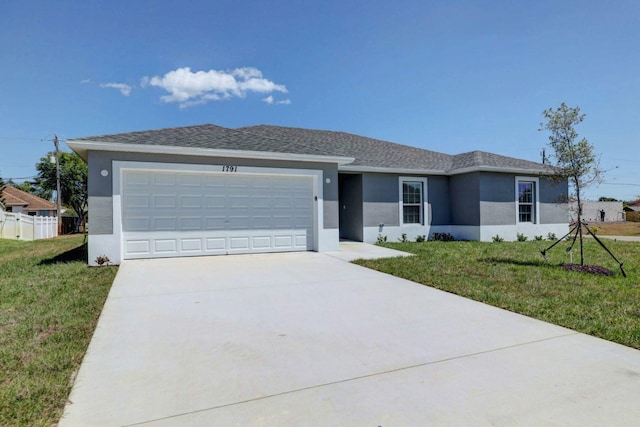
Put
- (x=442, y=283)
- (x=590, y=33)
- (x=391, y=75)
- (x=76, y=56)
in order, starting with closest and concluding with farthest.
Answer: (x=442, y=283) < (x=590, y=33) < (x=76, y=56) < (x=391, y=75)

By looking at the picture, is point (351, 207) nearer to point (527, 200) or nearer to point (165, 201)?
point (165, 201)

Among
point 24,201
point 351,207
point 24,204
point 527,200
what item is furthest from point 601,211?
point 24,201

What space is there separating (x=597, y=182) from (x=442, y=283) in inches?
204

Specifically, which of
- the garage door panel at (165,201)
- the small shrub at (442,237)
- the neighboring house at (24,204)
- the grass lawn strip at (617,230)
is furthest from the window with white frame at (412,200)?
the neighboring house at (24,204)

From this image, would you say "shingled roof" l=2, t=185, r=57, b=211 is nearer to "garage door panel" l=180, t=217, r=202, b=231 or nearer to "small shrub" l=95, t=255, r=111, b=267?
"small shrub" l=95, t=255, r=111, b=267

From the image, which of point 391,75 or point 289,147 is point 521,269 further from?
point 391,75

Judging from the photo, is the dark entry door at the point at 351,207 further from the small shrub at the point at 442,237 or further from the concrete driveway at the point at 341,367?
the concrete driveway at the point at 341,367

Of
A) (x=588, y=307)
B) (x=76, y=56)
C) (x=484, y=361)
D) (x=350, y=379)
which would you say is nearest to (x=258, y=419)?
(x=350, y=379)

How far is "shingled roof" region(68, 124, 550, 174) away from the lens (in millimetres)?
9789

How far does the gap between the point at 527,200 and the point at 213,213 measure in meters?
14.2

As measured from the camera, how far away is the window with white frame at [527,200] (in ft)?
50.9

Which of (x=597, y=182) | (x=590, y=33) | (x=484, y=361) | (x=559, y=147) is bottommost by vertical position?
(x=484, y=361)

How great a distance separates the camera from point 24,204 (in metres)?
32.4

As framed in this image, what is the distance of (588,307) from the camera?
5.01 meters
